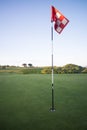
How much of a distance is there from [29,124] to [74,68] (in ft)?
109

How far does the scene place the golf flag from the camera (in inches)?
321

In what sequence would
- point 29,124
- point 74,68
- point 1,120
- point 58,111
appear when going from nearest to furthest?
point 29,124
point 1,120
point 58,111
point 74,68

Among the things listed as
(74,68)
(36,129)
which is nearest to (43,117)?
(36,129)

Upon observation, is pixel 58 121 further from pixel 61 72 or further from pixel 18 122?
pixel 61 72

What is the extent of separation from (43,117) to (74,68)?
32.5m

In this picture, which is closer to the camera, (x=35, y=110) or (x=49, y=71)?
(x=35, y=110)

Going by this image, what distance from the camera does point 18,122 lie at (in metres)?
5.90

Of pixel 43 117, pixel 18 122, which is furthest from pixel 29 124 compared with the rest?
pixel 43 117

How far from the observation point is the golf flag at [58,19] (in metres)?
8.16

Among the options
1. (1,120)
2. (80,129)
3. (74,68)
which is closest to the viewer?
(80,129)

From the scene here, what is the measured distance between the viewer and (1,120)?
611 cm

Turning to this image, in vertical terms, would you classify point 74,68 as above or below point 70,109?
above

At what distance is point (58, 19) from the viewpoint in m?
8.30

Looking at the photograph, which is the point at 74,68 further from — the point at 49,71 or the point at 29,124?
the point at 29,124
